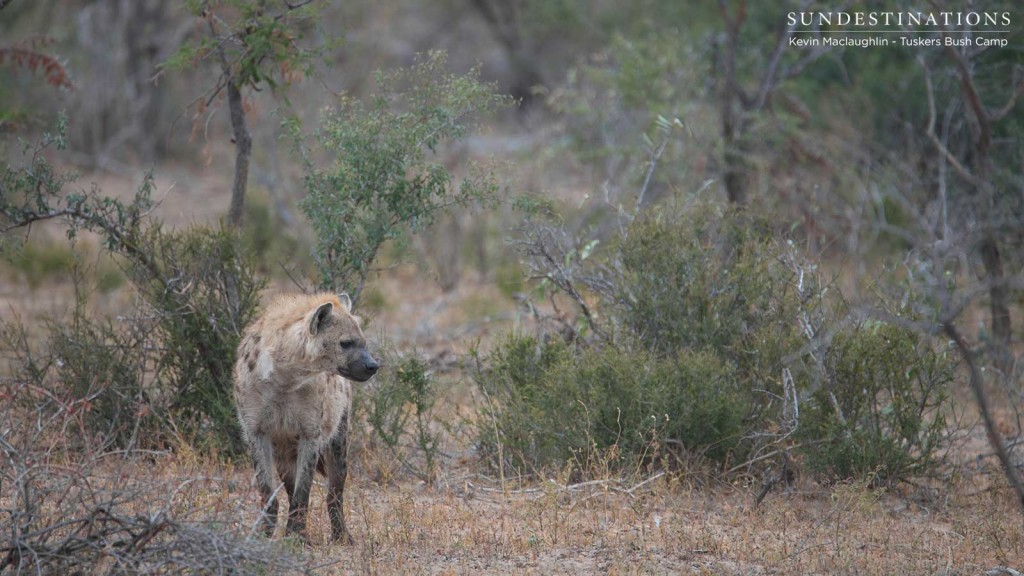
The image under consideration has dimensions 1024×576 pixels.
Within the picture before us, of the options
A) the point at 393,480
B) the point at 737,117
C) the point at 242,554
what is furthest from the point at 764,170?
the point at 242,554

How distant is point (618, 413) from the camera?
19.9 ft

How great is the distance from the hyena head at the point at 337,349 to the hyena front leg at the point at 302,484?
40 cm

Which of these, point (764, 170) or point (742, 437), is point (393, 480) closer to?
point (742, 437)

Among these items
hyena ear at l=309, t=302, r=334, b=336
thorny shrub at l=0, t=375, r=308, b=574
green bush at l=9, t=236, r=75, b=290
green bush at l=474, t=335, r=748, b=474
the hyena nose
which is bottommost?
thorny shrub at l=0, t=375, r=308, b=574

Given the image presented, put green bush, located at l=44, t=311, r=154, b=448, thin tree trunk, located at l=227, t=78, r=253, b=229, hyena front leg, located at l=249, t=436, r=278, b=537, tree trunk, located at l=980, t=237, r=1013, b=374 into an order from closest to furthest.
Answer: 1. hyena front leg, located at l=249, t=436, r=278, b=537
2. green bush, located at l=44, t=311, r=154, b=448
3. thin tree trunk, located at l=227, t=78, r=253, b=229
4. tree trunk, located at l=980, t=237, r=1013, b=374

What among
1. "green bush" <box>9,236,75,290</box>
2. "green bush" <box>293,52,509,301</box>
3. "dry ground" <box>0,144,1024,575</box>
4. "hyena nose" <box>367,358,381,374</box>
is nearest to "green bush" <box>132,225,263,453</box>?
"dry ground" <box>0,144,1024,575</box>

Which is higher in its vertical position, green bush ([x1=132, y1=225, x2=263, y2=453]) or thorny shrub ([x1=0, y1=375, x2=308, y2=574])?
green bush ([x1=132, y1=225, x2=263, y2=453])

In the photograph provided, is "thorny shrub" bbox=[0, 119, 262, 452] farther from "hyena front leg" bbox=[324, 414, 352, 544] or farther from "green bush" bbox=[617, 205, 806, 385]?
"green bush" bbox=[617, 205, 806, 385]

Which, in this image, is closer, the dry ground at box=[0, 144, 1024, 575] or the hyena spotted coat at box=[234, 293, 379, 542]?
the dry ground at box=[0, 144, 1024, 575]

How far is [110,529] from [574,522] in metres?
2.32

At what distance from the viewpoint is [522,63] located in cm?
2053

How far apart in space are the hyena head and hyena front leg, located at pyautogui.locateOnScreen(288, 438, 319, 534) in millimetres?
396

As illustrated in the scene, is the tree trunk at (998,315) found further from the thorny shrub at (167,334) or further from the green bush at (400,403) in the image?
the thorny shrub at (167,334)

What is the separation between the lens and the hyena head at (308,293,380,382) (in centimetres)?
531
